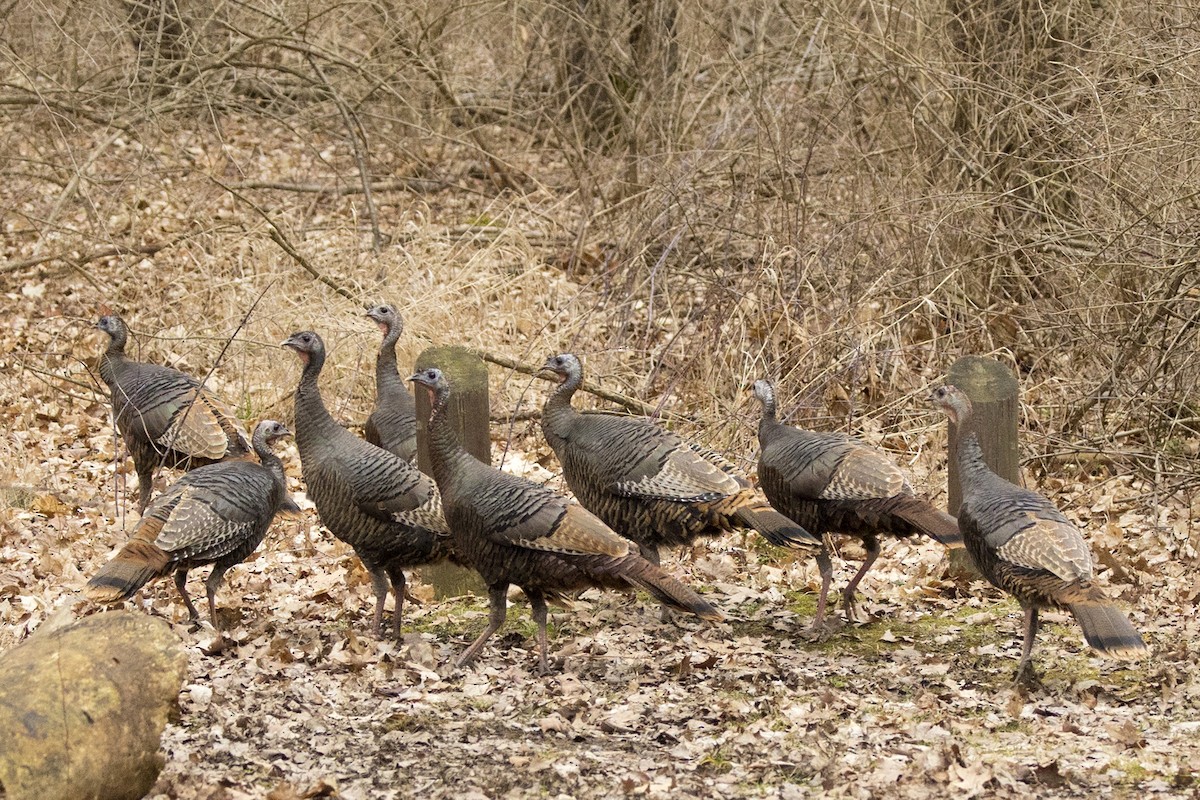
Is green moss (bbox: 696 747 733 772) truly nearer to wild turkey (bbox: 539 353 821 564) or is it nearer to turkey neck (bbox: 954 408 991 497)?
wild turkey (bbox: 539 353 821 564)

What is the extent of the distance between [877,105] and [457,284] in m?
3.55

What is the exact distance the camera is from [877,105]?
1029 centimetres

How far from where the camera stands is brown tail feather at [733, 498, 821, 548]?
5.88 metres

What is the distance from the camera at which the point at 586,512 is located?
5.61 metres

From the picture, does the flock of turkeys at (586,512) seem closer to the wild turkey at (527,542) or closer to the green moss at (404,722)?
the wild turkey at (527,542)

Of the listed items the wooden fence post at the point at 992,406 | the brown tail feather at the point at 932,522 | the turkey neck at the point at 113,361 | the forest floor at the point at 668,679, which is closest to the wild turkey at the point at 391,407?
the forest floor at the point at 668,679

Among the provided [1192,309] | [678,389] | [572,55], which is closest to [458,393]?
[678,389]

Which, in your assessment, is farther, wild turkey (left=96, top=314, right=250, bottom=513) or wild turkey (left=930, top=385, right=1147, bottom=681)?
wild turkey (left=96, top=314, right=250, bottom=513)

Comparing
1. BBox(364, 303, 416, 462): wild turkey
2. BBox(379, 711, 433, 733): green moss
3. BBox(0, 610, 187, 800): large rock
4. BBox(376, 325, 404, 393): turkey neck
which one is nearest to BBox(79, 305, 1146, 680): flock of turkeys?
BBox(379, 711, 433, 733): green moss

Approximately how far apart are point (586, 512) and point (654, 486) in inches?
22.5

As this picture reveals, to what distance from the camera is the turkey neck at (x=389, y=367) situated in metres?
7.68

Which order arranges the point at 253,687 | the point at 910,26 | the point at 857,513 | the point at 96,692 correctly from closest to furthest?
the point at 96,692
the point at 253,687
the point at 857,513
the point at 910,26

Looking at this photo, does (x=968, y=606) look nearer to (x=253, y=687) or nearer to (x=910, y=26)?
A: (x=253, y=687)

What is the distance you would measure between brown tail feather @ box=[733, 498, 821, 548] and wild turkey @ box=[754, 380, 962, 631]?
13 cm
